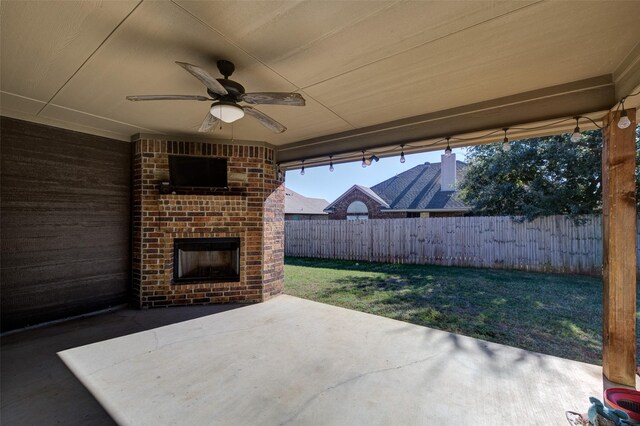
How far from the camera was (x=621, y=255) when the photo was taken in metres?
2.22

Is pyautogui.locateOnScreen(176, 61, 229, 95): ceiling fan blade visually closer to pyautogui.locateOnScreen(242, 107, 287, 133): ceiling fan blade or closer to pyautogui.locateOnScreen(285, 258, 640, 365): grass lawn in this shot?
pyautogui.locateOnScreen(242, 107, 287, 133): ceiling fan blade

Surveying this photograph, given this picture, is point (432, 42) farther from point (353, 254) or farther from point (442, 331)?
point (353, 254)

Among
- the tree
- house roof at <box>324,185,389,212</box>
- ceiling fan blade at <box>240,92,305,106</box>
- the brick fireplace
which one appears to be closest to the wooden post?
ceiling fan blade at <box>240,92,305,106</box>

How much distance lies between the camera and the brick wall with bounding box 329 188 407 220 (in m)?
12.9

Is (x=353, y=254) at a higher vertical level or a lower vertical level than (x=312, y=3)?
lower

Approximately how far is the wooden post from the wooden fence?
5207 mm

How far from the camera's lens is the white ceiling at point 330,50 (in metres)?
1.61

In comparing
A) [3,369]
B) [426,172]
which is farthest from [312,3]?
[426,172]

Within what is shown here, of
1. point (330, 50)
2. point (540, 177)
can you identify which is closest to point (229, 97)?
point (330, 50)

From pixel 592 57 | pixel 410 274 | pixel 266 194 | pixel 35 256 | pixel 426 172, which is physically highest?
pixel 426 172

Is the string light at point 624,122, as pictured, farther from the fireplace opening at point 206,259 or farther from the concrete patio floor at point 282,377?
the fireplace opening at point 206,259

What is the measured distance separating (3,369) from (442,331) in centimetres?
421

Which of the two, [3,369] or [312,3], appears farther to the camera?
[3,369]

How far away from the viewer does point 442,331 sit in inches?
126
